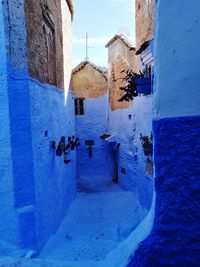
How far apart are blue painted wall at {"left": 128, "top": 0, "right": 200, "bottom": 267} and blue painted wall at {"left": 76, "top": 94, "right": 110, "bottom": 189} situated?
13776 millimetres

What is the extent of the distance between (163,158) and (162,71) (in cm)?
67

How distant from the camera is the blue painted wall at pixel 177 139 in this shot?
1.86 metres

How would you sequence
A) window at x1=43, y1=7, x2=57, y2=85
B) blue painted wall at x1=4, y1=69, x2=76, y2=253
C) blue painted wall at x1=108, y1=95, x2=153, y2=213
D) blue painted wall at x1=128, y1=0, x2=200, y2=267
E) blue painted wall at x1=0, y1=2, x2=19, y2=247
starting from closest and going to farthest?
blue painted wall at x1=128, y1=0, x2=200, y2=267, blue painted wall at x1=0, y1=2, x2=19, y2=247, blue painted wall at x1=4, y1=69, x2=76, y2=253, window at x1=43, y1=7, x2=57, y2=85, blue painted wall at x1=108, y1=95, x2=153, y2=213

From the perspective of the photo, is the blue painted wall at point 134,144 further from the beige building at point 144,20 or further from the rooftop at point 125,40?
the rooftop at point 125,40

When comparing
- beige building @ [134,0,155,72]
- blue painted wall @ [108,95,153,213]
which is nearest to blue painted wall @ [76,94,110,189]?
blue painted wall @ [108,95,153,213]

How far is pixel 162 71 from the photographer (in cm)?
193

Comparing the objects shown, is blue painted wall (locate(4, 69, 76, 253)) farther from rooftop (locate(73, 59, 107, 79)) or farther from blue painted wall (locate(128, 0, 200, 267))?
rooftop (locate(73, 59, 107, 79))

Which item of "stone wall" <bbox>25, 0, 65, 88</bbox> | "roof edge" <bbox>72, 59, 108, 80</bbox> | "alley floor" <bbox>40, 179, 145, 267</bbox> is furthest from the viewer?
"roof edge" <bbox>72, 59, 108, 80</bbox>

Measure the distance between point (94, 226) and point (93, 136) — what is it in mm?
7909

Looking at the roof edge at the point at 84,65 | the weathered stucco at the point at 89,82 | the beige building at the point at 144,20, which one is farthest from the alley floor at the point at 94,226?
the roof edge at the point at 84,65

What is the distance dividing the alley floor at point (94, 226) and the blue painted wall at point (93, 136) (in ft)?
10.9

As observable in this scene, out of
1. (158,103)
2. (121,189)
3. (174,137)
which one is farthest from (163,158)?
(121,189)

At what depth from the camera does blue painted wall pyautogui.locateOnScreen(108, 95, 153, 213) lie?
8297 mm

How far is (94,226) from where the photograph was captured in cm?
855
